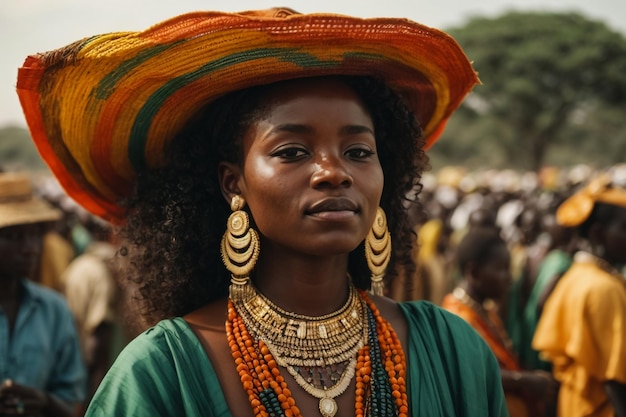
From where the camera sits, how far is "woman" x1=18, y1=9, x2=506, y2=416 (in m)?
2.09

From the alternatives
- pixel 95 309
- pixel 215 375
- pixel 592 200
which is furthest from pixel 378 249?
pixel 95 309

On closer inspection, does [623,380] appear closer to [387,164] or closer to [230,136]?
[387,164]

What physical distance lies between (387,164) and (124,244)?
910mm

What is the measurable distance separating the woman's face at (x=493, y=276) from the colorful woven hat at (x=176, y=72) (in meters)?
2.27

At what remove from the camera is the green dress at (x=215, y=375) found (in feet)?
6.70

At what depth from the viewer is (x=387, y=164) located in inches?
102

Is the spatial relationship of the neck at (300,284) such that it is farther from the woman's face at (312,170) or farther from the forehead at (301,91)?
the forehead at (301,91)

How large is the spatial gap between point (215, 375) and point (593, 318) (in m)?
3.09

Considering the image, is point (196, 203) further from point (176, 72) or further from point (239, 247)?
point (176, 72)

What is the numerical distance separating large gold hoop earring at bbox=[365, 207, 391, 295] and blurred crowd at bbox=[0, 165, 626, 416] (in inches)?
14.4

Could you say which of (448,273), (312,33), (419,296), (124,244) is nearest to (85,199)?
(124,244)

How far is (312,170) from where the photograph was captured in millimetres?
2109

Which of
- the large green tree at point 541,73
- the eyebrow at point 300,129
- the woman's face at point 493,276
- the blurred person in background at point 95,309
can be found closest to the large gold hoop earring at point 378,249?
the eyebrow at point 300,129

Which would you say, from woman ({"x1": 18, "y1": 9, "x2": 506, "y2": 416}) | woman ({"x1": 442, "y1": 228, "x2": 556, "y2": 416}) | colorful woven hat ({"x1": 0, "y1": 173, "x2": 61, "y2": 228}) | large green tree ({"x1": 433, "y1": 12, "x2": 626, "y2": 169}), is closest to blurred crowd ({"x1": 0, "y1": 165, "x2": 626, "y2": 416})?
woman ({"x1": 442, "y1": 228, "x2": 556, "y2": 416})
